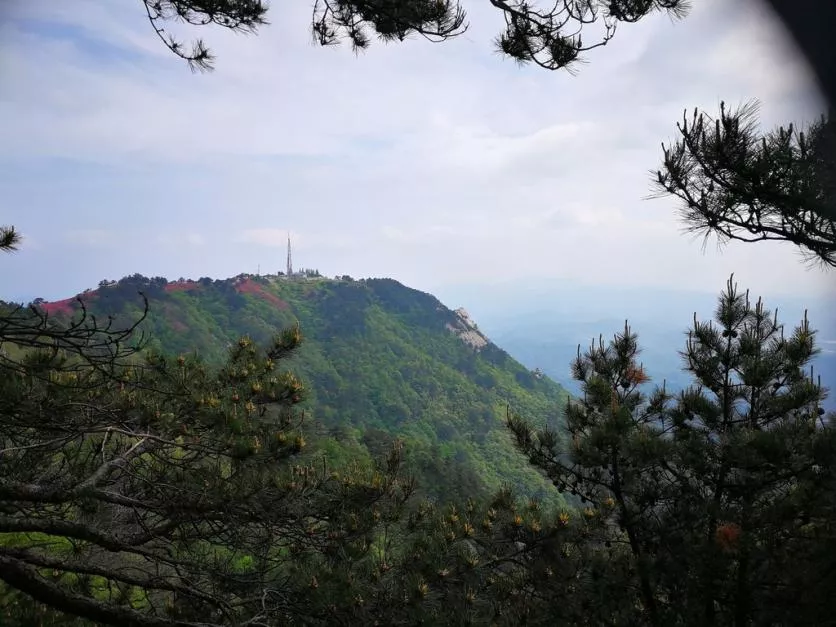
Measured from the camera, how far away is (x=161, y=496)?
9.73 feet

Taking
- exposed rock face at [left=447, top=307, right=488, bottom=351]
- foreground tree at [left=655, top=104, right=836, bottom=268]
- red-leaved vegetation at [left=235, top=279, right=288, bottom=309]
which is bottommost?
foreground tree at [left=655, top=104, right=836, bottom=268]

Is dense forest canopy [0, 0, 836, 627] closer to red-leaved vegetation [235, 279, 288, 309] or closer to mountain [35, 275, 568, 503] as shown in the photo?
mountain [35, 275, 568, 503]

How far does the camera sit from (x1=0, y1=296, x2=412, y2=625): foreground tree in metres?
2.35

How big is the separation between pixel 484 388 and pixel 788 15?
54007 mm

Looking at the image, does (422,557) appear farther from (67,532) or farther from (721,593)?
(67,532)

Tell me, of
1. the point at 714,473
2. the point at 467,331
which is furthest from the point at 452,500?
the point at 467,331

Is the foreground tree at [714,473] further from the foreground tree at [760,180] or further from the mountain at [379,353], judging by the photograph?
the mountain at [379,353]

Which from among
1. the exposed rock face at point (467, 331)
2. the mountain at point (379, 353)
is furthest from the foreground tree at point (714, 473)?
the exposed rock face at point (467, 331)

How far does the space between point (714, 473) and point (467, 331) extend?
63450mm

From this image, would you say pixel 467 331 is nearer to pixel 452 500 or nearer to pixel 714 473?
pixel 452 500

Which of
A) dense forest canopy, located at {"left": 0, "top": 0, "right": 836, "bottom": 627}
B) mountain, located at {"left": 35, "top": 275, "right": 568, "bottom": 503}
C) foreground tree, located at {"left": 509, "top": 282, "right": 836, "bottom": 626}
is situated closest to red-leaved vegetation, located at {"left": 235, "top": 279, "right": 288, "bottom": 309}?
mountain, located at {"left": 35, "top": 275, "right": 568, "bottom": 503}

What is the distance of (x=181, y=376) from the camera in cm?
405

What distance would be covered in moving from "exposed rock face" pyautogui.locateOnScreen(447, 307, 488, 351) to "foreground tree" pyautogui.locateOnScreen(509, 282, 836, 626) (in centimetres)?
5840

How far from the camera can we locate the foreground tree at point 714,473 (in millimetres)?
2148
